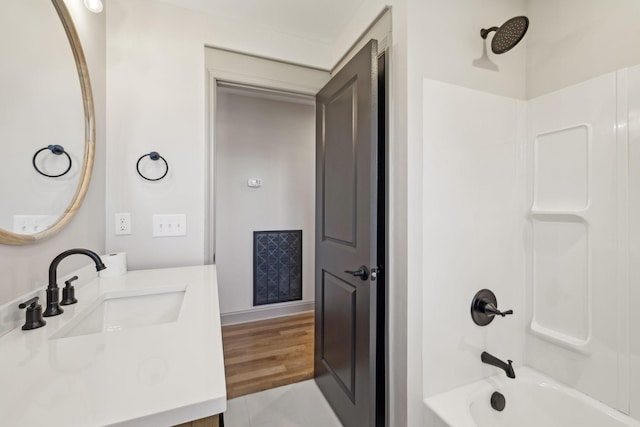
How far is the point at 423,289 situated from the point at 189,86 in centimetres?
175

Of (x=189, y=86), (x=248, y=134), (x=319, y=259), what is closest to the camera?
(x=189, y=86)

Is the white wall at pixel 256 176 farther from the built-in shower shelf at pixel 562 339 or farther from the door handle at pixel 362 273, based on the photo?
the built-in shower shelf at pixel 562 339

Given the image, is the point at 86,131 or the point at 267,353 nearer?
the point at 86,131

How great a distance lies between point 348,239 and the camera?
1.45 metres

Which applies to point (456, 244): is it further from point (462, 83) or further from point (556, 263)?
point (462, 83)

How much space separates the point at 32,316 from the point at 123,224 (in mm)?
857

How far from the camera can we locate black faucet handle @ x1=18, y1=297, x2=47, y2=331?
30.0 inches

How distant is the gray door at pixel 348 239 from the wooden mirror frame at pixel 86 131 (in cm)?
121

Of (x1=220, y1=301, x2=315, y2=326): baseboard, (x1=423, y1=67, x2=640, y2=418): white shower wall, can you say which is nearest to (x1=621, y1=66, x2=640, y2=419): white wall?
(x1=423, y1=67, x2=640, y2=418): white shower wall

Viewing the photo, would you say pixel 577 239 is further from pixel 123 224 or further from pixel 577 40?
pixel 123 224

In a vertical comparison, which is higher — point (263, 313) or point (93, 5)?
point (93, 5)

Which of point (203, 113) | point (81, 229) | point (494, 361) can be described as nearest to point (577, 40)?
point (494, 361)

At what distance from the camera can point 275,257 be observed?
303 centimetres

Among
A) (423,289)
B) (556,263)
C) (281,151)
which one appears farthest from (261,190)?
(556,263)
